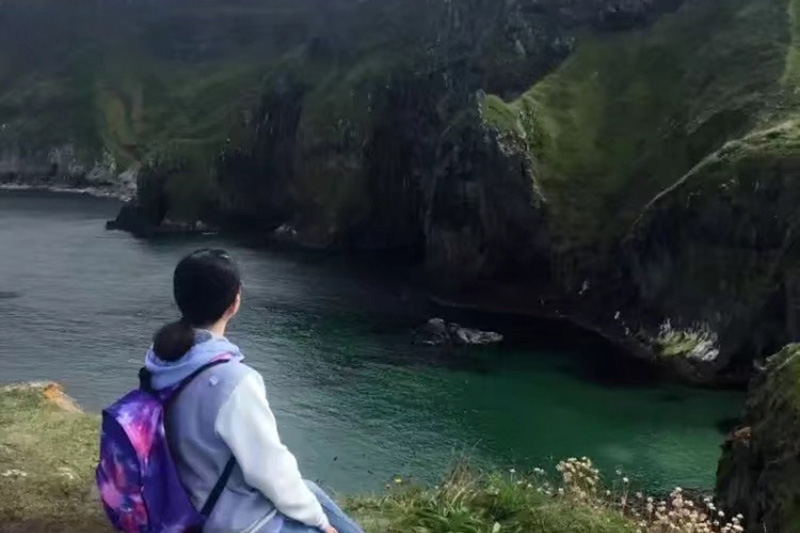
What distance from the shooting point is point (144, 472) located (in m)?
7.43

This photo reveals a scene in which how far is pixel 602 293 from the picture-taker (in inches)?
3334

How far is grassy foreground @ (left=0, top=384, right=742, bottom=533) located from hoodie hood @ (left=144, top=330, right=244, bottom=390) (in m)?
4.93

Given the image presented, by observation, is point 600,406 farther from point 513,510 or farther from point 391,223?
point 391,223

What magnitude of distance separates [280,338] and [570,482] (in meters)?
61.2

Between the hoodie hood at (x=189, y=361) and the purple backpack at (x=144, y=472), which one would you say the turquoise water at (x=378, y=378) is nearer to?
the purple backpack at (x=144, y=472)

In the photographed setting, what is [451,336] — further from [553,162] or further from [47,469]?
[47,469]

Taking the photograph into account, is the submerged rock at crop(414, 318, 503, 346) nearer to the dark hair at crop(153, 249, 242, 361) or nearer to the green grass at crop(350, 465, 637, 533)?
the green grass at crop(350, 465, 637, 533)

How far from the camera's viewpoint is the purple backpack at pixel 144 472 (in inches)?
290

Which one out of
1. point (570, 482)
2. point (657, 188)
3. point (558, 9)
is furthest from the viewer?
point (558, 9)

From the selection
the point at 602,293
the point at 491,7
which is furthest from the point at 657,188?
the point at 491,7

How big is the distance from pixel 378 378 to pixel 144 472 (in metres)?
56.0

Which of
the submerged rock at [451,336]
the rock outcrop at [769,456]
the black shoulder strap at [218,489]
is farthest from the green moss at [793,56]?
the black shoulder strap at [218,489]

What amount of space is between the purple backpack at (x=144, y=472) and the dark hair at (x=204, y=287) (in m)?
0.53

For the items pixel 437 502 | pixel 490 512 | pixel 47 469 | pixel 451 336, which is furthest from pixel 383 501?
pixel 451 336
